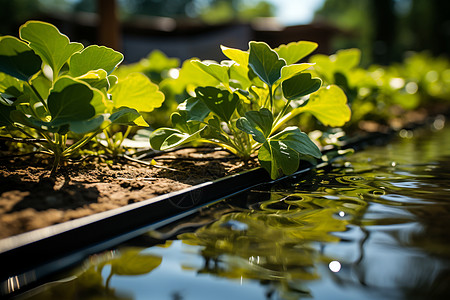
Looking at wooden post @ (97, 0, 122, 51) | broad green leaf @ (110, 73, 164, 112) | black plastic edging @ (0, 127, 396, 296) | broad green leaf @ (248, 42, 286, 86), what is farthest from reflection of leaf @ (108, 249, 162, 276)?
wooden post @ (97, 0, 122, 51)

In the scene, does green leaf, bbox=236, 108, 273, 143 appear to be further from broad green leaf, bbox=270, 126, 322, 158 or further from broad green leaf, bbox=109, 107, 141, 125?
broad green leaf, bbox=109, 107, 141, 125

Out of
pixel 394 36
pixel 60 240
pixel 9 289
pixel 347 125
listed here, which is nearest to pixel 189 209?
pixel 60 240

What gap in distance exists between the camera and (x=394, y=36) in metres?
23.4

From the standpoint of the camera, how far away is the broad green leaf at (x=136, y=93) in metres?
1.95

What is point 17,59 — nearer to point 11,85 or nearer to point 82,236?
point 11,85

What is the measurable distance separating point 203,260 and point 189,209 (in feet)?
1.62

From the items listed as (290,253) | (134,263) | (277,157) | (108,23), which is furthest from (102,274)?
(108,23)

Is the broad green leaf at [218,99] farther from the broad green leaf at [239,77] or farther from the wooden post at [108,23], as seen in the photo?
the wooden post at [108,23]

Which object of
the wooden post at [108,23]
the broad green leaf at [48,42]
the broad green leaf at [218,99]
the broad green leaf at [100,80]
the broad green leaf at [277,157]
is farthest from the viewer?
the wooden post at [108,23]

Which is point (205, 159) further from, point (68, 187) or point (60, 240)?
point (60, 240)

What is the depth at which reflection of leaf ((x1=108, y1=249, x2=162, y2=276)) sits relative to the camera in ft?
3.67

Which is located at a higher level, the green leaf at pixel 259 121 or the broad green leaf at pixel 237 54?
the broad green leaf at pixel 237 54

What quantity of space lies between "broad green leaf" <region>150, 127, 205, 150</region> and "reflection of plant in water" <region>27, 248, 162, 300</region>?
0.75 meters

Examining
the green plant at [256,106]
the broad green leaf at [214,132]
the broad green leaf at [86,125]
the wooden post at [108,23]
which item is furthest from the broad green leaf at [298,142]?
the wooden post at [108,23]
